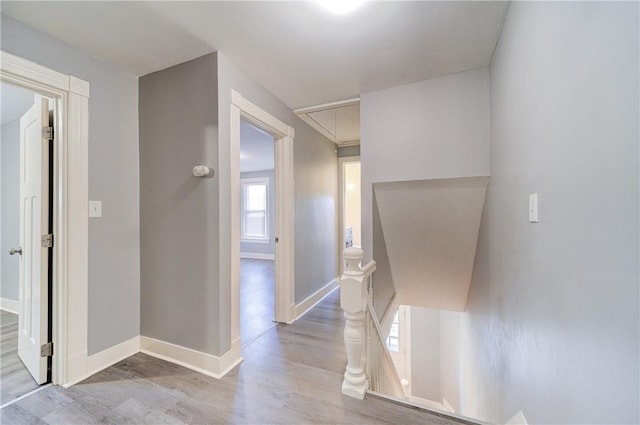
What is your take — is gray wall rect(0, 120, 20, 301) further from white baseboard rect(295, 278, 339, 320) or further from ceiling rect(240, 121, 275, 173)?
white baseboard rect(295, 278, 339, 320)

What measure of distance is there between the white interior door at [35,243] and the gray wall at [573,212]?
290 centimetres

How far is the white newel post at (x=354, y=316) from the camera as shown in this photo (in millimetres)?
1716

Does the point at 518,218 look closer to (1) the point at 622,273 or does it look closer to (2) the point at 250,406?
(1) the point at 622,273

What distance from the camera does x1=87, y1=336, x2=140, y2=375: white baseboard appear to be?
6.35 ft

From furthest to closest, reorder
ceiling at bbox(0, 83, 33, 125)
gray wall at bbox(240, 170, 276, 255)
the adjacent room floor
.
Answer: gray wall at bbox(240, 170, 276, 255)
the adjacent room floor
ceiling at bbox(0, 83, 33, 125)

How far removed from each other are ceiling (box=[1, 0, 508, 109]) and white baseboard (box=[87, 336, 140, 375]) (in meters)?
2.22

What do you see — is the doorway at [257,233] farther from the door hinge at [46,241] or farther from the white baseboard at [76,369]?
the door hinge at [46,241]

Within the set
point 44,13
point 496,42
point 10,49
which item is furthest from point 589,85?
point 10,49

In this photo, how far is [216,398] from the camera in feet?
5.56

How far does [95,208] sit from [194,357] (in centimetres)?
134

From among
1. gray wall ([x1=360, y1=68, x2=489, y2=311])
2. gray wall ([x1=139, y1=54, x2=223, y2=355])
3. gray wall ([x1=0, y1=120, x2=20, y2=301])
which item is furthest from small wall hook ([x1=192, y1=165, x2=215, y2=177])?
gray wall ([x1=0, y1=120, x2=20, y2=301])

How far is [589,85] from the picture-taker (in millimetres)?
787

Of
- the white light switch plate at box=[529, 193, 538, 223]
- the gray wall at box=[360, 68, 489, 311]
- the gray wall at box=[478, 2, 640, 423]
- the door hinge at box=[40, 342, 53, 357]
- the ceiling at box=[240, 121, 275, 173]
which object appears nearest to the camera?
the gray wall at box=[478, 2, 640, 423]

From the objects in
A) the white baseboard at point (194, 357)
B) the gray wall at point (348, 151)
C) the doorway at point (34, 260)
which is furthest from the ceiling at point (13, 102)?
the gray wall at point (348, 151)
